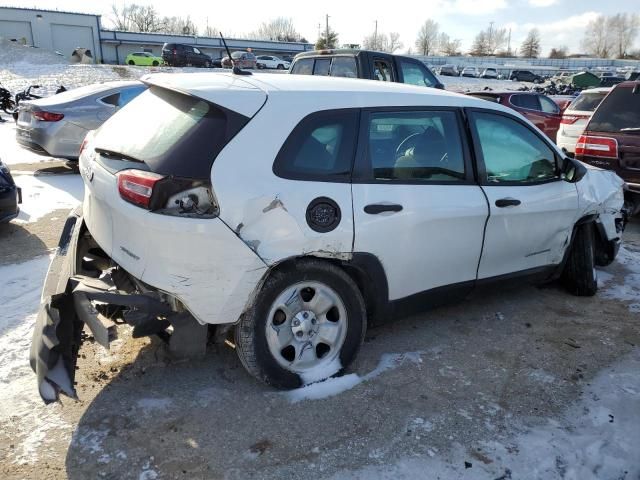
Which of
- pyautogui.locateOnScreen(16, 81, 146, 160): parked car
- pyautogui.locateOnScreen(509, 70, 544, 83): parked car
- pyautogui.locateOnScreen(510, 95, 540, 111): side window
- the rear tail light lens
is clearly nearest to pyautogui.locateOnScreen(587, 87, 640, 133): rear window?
pyautogui.locateOnScreen(510, 95, 540, 111): side window

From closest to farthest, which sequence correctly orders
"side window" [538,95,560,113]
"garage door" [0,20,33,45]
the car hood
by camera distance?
the car hood
"side window" [538,95,560,113]
"garage door" [0,20,33,45]

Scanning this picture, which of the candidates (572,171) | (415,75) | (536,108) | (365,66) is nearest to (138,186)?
(572,171)

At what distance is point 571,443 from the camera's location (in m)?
2.88

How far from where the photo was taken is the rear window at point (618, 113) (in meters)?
6.96

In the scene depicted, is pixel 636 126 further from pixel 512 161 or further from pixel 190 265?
pixel 190 265

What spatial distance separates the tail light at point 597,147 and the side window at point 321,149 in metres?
5.00

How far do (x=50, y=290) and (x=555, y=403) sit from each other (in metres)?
3.02

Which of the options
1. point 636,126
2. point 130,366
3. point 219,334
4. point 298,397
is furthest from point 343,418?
point 636,126

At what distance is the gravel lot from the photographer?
8.81ft

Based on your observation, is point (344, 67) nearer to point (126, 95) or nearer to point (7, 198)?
point (126, 95)

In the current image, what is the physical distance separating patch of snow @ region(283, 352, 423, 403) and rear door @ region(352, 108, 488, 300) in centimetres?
47

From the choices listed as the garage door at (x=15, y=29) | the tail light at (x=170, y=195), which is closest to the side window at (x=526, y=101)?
the tail light at (x=170, y=195)

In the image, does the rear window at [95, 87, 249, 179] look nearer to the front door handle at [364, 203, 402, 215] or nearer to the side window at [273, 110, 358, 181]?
the side window at [273, 110, 358, 181]

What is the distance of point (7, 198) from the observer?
580 centimetres
